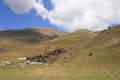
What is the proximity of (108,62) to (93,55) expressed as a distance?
26.2ft

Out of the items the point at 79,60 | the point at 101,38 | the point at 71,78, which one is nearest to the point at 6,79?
the point at 71,78

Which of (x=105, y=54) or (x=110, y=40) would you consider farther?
(x=110, y=40)

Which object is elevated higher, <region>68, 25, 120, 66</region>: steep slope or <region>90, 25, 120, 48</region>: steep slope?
<region>90, 25, 120, 48</region>: steep slope

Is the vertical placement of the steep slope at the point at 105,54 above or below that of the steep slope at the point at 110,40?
below

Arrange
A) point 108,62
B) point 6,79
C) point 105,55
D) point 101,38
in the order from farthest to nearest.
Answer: point 101,38 < point 105,55 < point 108,62 < point 6,79

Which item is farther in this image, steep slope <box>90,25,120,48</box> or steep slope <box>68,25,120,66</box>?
steep slope <box>90,25,120,48</box>

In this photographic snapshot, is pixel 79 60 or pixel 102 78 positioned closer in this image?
pixel 102 78

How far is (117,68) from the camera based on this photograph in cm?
5597

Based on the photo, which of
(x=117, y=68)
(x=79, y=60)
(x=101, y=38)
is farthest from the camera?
(x=101, y=38)

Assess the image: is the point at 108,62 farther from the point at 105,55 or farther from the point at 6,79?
the point at 6,79

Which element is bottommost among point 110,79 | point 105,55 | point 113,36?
point 110,79

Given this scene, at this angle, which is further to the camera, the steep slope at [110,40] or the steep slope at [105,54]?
the steep slope at [110,40]

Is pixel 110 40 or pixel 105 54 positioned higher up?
pixel 110 40

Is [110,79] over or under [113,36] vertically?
under
